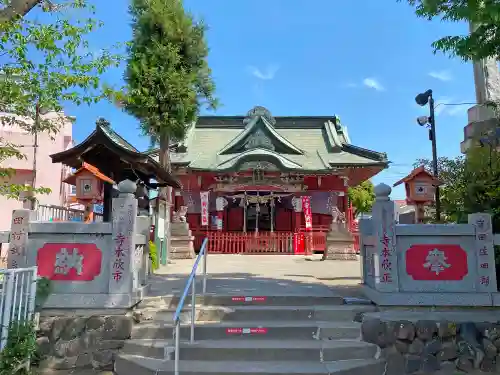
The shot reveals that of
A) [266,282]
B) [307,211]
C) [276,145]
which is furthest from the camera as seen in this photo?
[276,145]

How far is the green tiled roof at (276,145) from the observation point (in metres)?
18.2

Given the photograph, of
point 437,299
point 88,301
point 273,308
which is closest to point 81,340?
point 88,301

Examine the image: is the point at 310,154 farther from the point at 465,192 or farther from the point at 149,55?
the point at 465,192

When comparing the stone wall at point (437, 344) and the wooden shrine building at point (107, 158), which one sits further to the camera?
the wooden shrine building at point (107, 158)

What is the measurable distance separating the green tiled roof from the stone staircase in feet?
39.5

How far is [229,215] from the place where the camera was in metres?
20.1

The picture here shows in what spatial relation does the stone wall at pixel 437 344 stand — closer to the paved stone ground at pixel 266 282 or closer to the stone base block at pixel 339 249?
the paved stone ground at pixel 266 282

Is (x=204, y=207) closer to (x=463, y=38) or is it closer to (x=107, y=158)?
(x=107, y=158)

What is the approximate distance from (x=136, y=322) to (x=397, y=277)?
4183mm

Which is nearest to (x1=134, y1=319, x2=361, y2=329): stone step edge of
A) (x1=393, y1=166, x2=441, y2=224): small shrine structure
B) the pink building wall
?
(x1=393, y1=166, x2=441, y2=224): small shrine structure

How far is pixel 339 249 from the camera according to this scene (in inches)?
564

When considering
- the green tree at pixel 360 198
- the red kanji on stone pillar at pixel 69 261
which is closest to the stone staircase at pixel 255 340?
the red kanji on stone pillar at pixel 69 261

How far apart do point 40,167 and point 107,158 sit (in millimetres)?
17278

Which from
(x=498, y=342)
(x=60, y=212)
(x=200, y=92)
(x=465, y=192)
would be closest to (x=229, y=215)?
(x=200, y=92)
